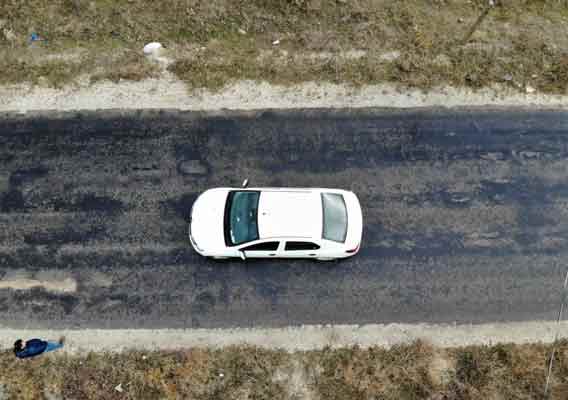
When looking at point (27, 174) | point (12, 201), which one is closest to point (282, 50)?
point (27, 174)

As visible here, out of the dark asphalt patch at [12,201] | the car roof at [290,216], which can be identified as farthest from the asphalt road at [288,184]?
the car roof at [290,216]

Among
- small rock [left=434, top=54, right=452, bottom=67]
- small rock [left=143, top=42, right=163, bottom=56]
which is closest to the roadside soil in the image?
small rock [left=434, top=54, right=452, bottom=67]

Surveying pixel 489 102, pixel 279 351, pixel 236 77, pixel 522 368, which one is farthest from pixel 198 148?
pixel 522 368

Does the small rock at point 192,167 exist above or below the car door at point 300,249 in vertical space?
above

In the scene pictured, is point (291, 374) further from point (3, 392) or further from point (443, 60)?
point (443, 60)

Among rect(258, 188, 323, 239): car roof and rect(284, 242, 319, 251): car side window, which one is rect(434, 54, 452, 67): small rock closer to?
rect(258, 188, 323, 239): car roof

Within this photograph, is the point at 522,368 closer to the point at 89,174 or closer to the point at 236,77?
the point at 236,77

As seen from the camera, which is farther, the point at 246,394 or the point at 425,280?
A: the point at 425,280

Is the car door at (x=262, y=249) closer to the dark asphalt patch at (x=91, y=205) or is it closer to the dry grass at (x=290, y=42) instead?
the dark asphalt patch at (x=91, y=205)
